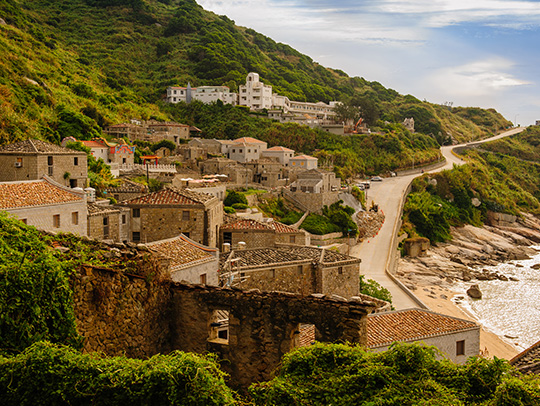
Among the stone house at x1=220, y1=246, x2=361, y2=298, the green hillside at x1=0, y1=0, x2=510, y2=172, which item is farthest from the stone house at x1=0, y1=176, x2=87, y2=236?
the green hillside at x1=0, y1=0, x2=510, y2=172

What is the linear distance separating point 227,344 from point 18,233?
4674 millimetres

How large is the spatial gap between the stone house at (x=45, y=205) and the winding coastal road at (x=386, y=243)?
61.3 feet

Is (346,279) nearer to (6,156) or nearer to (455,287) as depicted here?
(6,156)

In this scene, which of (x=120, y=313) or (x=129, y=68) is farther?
(x=129, y=68)

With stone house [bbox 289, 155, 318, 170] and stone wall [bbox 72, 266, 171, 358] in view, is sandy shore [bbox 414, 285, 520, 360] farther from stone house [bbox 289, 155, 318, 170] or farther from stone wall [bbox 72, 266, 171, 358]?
stone house [bbox 289, 155, 318, 170]

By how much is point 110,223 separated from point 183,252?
9.08 metres

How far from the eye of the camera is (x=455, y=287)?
4675cm

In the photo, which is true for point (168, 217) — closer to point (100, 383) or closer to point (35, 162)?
point (35, 162)

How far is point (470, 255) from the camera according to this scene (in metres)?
60.5

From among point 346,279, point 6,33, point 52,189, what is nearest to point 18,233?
point 52,189

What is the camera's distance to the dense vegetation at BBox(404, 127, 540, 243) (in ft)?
227

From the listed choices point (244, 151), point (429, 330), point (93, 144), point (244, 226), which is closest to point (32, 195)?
point (244, 226)

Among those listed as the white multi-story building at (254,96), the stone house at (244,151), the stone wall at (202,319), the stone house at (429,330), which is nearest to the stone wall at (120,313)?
the stone wall at (202,319)

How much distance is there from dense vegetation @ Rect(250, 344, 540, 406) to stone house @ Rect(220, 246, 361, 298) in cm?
1112
